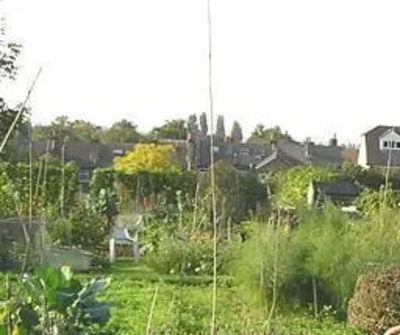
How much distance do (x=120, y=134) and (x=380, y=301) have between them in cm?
5381

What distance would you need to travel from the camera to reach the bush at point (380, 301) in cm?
891

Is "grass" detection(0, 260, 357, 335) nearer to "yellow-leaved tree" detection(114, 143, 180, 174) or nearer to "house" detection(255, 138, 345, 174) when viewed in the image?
"yellow-leaved tree" detection(114, 143, 180, 174)

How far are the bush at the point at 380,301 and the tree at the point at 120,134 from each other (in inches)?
2047

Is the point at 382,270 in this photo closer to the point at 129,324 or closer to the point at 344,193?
the point at 129,324

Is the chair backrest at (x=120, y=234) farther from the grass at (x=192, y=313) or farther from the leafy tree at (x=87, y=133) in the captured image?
the leafy tree at (x=87, y=133)

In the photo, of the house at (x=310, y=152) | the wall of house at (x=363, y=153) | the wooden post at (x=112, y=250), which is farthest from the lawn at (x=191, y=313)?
the house at (x=310, y=152)

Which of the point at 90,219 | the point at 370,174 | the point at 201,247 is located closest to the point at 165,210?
the point at 90,219

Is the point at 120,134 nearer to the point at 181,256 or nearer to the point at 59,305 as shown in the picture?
the point at 181,256

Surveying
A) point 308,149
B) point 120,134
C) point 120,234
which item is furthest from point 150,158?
point 308,149

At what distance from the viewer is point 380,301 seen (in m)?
8.97

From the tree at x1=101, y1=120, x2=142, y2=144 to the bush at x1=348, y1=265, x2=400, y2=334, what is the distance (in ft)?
171

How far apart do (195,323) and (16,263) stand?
5016 mm

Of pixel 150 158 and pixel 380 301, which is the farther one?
pixel 150 158

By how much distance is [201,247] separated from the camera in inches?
543
